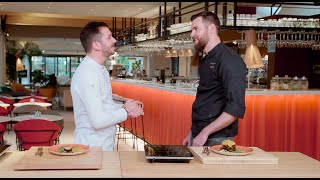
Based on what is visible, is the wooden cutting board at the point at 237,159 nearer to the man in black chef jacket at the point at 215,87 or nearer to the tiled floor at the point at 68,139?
the man in black chef jacket at the point at 215,87

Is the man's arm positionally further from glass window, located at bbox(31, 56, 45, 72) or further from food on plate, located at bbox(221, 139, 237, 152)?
glass window, located at bbox(31, 56, 45, 72)

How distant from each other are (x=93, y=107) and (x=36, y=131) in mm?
3158

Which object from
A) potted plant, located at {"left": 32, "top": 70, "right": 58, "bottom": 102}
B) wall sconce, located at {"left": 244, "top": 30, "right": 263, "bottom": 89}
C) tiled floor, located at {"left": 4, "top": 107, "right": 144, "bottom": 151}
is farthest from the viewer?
potted plant, located at {"left": 32, "top": 70, "right": 58, "bottom": 102}

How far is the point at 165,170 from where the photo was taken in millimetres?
2289

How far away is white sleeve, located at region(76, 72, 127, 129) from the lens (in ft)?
9.23

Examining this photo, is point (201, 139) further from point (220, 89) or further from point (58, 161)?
point (58, 161)

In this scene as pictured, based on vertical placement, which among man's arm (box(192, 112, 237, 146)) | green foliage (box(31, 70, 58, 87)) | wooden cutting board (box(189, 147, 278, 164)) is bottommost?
green foliage (box(31, 70, 58, 87))

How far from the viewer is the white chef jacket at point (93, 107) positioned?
2.83 meters

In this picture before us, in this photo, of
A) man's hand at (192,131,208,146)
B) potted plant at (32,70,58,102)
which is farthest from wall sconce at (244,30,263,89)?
potted plant at (32,70,58,102)

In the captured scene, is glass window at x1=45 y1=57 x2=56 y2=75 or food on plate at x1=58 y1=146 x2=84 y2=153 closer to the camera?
food on plate at x1=58 y1=146 x2=84 y2=153

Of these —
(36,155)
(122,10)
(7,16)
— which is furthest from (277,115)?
(7,16)

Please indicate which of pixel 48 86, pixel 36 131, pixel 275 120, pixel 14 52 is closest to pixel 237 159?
pixel 36 131

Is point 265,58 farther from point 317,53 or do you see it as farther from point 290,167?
point 290,167

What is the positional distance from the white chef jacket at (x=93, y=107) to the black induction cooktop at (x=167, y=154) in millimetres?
401
